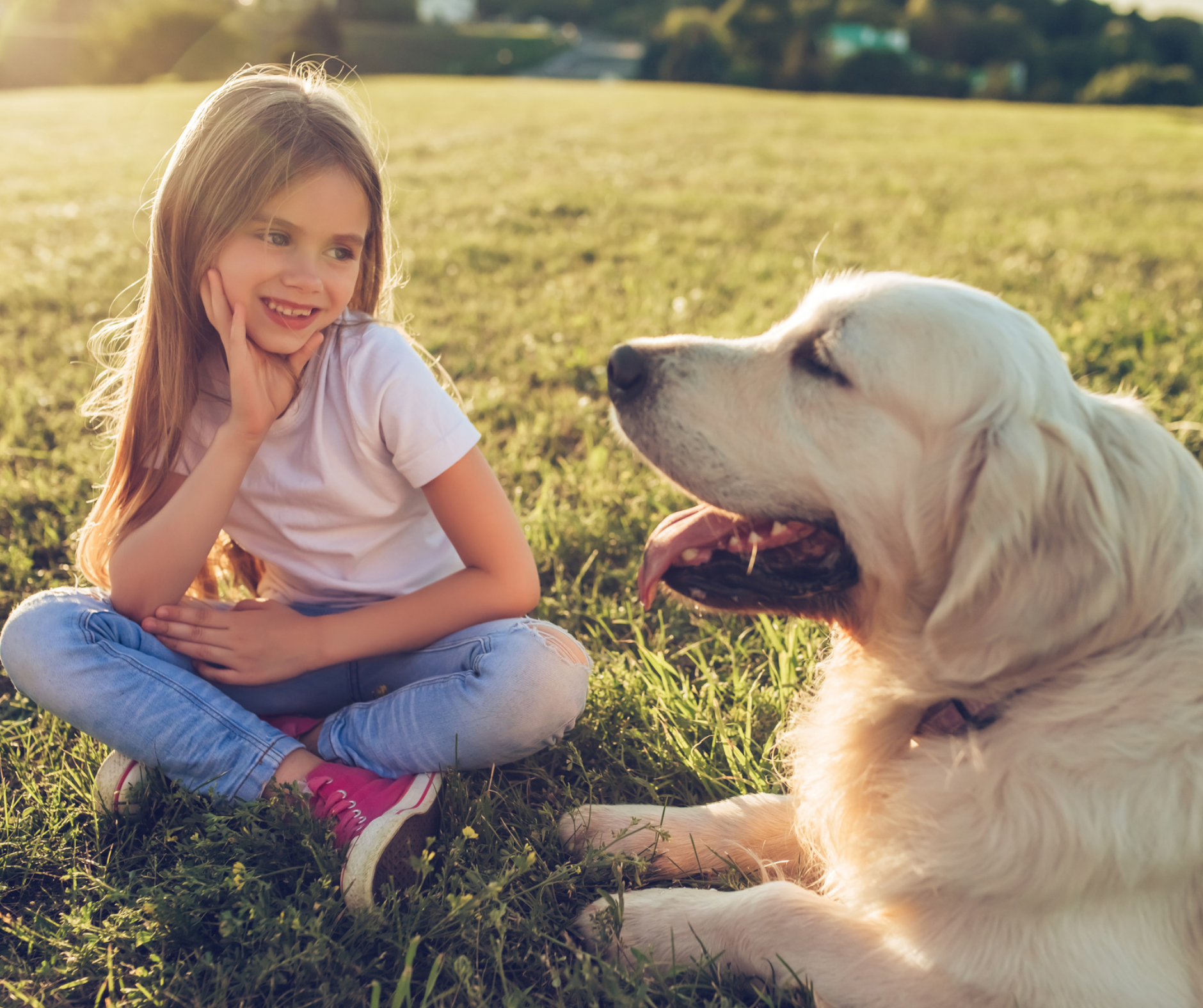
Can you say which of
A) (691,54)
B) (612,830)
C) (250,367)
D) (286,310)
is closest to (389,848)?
(612,830)

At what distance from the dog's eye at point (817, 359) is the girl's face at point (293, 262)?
3.72ft

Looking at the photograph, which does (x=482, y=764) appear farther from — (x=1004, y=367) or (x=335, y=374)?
(x=1004, y=367)

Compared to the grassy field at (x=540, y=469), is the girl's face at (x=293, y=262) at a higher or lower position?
higher

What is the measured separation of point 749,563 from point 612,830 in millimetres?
666

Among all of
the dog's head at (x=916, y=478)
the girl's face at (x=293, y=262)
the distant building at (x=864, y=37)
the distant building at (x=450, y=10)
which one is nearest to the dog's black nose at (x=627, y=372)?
the dog's head at (x=916, y=478)

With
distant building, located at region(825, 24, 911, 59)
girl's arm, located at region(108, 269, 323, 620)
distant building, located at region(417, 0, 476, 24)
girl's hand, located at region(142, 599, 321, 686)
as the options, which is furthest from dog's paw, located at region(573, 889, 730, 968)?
distant building, located at region(417, 0, 476, 24)

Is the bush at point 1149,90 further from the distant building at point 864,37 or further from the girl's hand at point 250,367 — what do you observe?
the girl's hand at point 250,367

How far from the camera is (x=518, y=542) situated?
2.38m

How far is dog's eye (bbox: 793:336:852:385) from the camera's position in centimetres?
199

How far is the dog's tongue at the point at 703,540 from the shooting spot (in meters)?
2.09

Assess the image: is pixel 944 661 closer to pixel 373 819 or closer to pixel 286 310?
pixel 373 819

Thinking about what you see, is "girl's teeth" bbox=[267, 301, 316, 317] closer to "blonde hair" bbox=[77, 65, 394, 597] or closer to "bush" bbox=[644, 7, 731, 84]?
"blonde hair" bbox=[77, 65, 394, 597]

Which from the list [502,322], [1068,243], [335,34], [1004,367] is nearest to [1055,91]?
[335,34]

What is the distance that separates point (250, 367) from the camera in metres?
2.21
